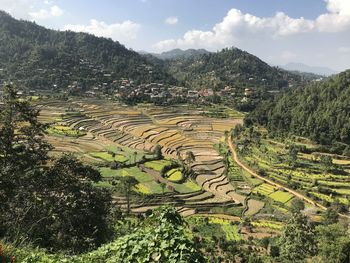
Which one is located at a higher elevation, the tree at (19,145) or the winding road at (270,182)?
the tree at (19,145)

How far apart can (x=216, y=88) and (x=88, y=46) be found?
56.2 metres

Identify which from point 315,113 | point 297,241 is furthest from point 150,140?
point 297,241

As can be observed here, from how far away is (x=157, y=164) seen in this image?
38.3m

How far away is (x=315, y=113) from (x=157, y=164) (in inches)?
1136

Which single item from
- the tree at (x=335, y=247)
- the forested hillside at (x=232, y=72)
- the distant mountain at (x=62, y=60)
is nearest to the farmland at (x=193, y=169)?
the tree at (x=335, y=247)

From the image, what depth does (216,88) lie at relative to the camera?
96688 mm

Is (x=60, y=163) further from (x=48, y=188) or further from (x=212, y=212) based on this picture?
(x=212, y=212)

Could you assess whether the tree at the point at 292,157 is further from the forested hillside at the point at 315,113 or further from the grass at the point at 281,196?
the forested hillside at the point at 315,113

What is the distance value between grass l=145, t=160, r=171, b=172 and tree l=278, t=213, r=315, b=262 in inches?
704

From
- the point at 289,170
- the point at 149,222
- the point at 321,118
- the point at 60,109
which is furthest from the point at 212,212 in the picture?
the point at 60,109

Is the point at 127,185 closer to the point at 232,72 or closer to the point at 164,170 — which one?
the point at 164,170

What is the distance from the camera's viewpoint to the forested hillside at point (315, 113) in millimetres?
49531

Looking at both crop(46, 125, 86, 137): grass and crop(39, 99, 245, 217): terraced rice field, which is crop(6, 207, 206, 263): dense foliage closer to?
crop(39, 99, 245, 217): terraced rice field

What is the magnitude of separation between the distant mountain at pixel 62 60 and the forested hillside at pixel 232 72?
12790 millimetres
